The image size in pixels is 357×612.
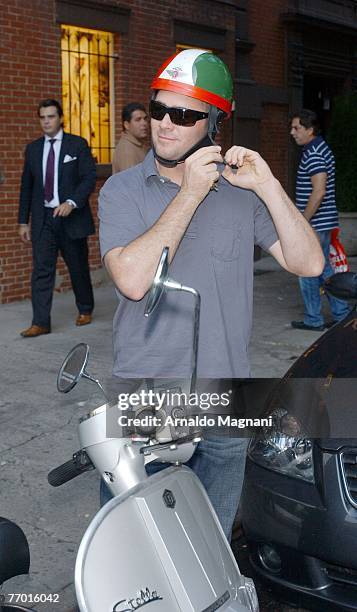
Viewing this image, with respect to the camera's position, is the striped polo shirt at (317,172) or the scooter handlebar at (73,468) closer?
the scooter handlebar at (73,468)

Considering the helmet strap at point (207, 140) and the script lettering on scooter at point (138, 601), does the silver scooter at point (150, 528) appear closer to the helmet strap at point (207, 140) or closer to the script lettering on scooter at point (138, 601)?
the script lettering on scooter at point (138, 601)

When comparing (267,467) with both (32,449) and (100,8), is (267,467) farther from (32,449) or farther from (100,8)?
(100,8)

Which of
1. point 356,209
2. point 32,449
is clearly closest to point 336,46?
point 356,209

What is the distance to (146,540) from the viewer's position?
1943 mm

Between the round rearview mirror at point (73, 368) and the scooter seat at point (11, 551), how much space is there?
35cm

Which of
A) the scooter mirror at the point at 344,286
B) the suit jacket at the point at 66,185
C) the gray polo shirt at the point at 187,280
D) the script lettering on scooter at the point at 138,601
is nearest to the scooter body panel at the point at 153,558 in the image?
the script lettering on scooter at the point at 138,601

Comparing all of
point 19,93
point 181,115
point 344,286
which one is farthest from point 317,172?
point 181,115

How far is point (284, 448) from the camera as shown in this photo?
328cm

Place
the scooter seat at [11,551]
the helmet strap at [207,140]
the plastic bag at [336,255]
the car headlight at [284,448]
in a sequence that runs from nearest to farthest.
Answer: the scooter seat at [11,551] → the helmet strap at [207,140] → the car headlight at [284,448] → the plastic bag at [336,255]

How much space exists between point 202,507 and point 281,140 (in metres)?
12.9

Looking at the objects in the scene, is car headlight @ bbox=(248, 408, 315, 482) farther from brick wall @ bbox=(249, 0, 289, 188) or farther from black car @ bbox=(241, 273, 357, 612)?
brick wall @ bbox=(249, 0, 289, 188)

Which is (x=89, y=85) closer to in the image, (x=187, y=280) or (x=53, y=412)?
(x=53, y=412)

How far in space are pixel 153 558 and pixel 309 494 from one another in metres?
1.25

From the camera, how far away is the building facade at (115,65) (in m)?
9.32
